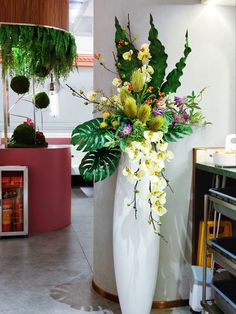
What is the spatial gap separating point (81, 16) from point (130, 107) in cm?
584

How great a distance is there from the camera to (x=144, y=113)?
2.22 meters

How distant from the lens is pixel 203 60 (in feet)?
9.03

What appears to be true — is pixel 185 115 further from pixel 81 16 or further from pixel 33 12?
pixel 81 16

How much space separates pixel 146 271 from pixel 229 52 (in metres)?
1.63

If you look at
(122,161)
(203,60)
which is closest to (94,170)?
(122,161)

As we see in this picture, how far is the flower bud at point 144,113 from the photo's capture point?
2213 millimetres

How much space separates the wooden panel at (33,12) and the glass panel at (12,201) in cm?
179

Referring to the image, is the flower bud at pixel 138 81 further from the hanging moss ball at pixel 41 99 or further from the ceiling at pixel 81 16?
the ceiling at pixel 81 16

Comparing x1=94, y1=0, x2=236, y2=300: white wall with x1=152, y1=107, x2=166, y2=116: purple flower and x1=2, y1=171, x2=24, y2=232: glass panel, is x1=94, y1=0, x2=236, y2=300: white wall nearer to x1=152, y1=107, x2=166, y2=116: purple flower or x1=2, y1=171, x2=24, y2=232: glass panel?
x1=152, y1=107, x2=166, y2=116: purple flower

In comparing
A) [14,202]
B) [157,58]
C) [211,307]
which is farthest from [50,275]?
[157,58]

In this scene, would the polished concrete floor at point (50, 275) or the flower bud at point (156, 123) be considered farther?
the polished concrete floor at point (50, 275)

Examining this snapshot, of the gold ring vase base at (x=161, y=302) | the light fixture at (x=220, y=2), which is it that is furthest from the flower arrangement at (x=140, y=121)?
the gold ring vase base at (x=161, y=302)

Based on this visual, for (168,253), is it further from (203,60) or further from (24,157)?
(24,157)

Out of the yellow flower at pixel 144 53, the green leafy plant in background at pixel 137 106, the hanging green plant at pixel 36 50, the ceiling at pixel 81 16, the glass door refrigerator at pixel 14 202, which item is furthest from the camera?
the ceiling at pixel 81 16
